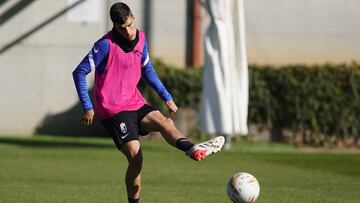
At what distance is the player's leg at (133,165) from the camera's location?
31.8 ft

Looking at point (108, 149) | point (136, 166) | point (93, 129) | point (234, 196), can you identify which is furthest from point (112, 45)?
point (93, 129)

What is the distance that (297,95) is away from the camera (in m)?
21.8

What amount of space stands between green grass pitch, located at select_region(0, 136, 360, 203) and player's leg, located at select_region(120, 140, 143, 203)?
1.25 meters

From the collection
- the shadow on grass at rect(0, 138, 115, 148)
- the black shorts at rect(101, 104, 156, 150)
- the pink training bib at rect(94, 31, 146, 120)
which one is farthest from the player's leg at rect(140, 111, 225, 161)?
the shadow on grass at rect(0, 138, 115, 148)

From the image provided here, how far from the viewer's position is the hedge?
21750mm

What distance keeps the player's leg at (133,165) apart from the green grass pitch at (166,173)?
125 cm

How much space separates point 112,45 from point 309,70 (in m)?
12.7

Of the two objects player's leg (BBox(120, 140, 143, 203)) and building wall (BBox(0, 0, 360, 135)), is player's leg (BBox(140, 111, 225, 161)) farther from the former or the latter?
building wall (BBox(0, 0, 360, 135))

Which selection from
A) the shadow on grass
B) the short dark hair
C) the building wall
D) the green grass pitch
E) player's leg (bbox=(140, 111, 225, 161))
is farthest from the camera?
the building wall

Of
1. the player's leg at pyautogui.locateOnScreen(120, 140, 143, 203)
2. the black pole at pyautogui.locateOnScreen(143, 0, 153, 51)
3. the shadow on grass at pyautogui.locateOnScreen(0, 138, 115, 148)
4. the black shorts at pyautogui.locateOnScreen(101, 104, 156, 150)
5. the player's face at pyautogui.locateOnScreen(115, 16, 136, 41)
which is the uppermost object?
the player's face at pyautogui.locateOnScreen(115, 16, 136, 41)

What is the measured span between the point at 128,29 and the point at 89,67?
55 centimetres

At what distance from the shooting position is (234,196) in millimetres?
9742

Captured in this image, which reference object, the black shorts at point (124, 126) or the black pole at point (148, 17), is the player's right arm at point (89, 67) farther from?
the black pole at point (148, 17)

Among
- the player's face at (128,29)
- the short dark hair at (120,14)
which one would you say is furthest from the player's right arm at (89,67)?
the short dark hair at (120,14)
